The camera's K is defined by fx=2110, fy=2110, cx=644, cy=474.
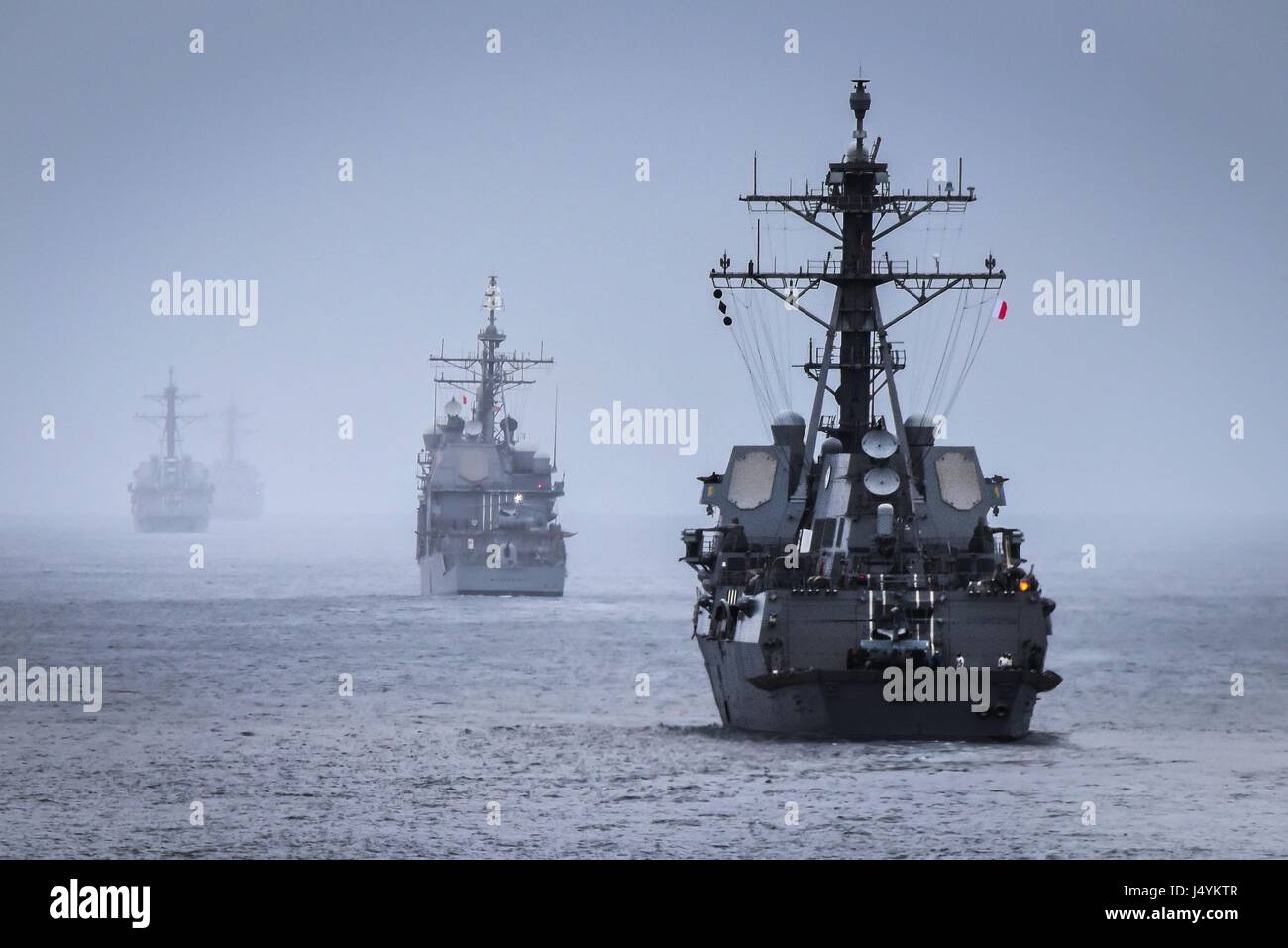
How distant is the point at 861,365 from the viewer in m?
43.2

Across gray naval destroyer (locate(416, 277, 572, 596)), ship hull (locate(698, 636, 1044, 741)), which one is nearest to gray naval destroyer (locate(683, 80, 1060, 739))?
ship hull (locate(698, 636, 1044, 741))

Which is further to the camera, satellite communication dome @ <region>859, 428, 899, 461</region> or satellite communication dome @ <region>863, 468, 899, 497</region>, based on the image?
satellite communication dome @ <region>859, 428, 899, 461</region>

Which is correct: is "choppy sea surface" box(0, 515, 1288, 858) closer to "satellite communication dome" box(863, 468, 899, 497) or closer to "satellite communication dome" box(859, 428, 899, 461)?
"satellite communication dome" box(863, 468, 899, 497)

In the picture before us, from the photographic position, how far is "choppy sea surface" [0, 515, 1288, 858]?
32156 millimetres

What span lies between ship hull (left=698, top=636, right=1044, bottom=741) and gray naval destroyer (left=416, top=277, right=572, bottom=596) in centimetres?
6205

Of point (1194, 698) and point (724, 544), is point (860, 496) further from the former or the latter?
point (1194, 698)

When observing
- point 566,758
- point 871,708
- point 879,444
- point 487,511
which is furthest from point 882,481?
point 487,511

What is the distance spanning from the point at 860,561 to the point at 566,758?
6.95 meters

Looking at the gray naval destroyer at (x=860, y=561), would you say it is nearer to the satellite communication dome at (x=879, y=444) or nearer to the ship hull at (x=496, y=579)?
the satellite communication dome at (x=879, y=444)

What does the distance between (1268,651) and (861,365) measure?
33234 millimetres

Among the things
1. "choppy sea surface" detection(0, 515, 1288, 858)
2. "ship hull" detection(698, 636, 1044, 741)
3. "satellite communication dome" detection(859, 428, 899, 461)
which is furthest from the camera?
"satellite communication dome" detection(859, 428, 899, 461)

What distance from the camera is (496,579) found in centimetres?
10194

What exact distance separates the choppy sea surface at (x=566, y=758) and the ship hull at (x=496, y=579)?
1776 cm
